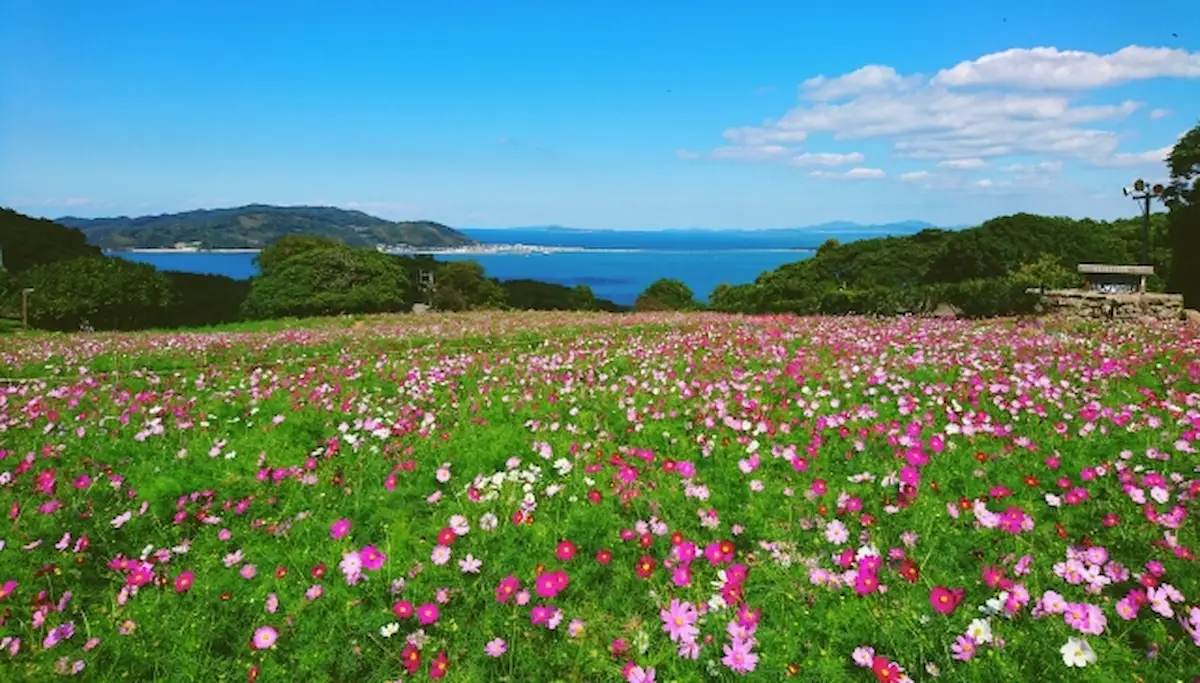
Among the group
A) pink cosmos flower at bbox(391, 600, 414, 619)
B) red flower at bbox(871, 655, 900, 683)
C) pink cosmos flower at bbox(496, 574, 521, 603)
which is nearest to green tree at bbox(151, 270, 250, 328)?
pink cosmos flower at bbox(391, 600, 414, 619)

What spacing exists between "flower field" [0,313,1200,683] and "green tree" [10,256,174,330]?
50.8 m

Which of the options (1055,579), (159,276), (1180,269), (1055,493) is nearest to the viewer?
(1055,579)

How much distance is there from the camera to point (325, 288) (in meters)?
59.1

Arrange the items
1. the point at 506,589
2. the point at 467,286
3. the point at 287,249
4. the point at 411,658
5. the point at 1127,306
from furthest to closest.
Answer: the point at 467,286 → the point at 287,249 → the point at 1127,306 → the point at 506,589 → the point at 411,658

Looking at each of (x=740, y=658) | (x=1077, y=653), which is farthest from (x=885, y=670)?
(x=1077, y=653)

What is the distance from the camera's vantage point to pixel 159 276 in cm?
5562

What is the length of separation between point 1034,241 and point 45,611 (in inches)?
2949

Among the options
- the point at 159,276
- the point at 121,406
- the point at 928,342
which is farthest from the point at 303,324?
the point at 159,276

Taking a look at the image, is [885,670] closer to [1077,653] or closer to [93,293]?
[1077,653]

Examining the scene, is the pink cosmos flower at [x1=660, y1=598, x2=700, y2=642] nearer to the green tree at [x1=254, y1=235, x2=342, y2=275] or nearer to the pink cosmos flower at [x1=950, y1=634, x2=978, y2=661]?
the pink cosmos flower at [x1=950, y1=634, x2=978, y2=661]

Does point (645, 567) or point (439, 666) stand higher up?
point (645, 567)

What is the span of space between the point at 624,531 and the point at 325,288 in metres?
59.3

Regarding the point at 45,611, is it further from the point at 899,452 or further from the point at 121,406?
the point at 899,452

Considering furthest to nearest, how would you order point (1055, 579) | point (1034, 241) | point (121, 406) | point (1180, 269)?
point (1034, 241)
point (1180, 269)
point (121, 406)
point (1055, 579)
